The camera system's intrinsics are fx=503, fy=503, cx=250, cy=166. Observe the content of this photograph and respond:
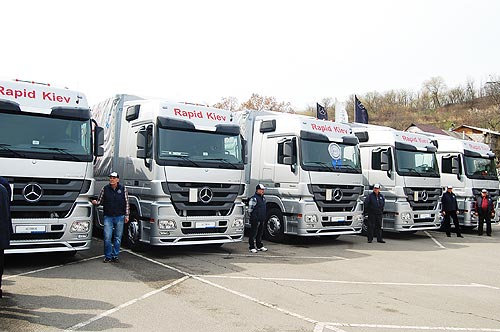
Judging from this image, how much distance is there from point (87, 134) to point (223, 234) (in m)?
3.46

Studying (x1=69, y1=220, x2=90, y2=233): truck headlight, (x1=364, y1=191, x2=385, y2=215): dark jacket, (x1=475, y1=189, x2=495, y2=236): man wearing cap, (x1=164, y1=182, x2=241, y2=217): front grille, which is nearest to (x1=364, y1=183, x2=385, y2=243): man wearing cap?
(x1=364, y1=191, x2=385, y2=215): dark jacket

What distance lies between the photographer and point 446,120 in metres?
84.8

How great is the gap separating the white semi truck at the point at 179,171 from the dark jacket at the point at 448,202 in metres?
7.86

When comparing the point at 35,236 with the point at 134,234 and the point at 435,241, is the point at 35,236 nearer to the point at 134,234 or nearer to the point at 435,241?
the point at 134,234

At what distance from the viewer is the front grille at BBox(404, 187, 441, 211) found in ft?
47.7

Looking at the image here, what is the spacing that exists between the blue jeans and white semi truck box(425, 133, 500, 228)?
11320 millimetres

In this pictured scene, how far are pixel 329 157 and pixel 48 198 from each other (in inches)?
270

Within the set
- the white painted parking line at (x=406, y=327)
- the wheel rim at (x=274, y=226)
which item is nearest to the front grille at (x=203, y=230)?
the wheel rim at (x=274, y=226)

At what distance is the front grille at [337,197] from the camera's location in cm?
1224

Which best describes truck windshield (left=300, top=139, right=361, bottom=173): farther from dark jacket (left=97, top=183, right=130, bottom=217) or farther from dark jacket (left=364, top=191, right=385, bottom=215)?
dark jacket (left=97, top=183, right=130, bottom=217)

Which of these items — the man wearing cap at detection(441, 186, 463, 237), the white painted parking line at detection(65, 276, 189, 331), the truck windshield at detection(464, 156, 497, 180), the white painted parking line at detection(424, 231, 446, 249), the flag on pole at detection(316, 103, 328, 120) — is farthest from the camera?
the flag on pole at detection(316, 103, 328, 120)

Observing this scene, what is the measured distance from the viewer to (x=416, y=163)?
15.0 metres

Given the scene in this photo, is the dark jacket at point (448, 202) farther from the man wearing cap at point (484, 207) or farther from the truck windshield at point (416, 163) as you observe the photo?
the man wearing cap at point (484, 207)

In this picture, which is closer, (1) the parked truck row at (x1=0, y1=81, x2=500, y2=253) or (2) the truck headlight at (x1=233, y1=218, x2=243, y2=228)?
(1) the parked truck row at (x1=0, y1=81, x2=500, y2=253)
